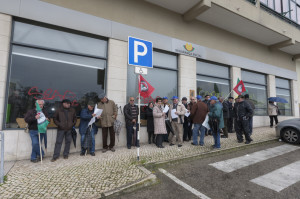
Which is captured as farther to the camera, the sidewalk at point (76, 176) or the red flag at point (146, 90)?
the red flag at point (146, 90)

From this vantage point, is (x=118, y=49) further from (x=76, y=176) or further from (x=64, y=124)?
(x=76, y=176)

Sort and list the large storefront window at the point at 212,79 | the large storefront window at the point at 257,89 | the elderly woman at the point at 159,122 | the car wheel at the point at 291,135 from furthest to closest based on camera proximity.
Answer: the large storefront window at the point at 257,89, the large storefront window at the point at 212,79, the car wheel at the point at 291,135, the elderly woman at the point at 159,122

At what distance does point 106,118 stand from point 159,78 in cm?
336

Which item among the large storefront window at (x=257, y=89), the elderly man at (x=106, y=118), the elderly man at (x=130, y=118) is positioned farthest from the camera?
the large storefront window at (x=257, y=89)

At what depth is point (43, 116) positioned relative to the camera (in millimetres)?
4344

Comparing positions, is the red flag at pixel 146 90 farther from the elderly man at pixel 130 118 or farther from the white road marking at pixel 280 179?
the white road marking at pixel 280 179

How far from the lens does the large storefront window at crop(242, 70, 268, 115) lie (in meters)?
10.7

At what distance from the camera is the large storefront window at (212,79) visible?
864cm

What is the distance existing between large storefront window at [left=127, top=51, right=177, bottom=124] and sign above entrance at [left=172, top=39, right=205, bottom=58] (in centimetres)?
41

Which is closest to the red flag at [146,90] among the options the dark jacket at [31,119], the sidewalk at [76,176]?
the sidewalk at [76,176]

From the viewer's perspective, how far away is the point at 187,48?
315 inches

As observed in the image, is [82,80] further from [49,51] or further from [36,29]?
[36,29]

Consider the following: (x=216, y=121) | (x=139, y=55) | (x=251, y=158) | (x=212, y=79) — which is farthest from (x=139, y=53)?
(x=212, y=79)

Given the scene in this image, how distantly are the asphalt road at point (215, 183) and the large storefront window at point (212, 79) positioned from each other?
4.91 metres
